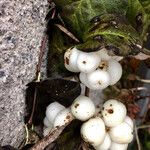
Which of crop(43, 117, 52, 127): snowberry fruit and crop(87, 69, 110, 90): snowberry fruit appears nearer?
crop(87, 69, 110, 90): snowberry fruit

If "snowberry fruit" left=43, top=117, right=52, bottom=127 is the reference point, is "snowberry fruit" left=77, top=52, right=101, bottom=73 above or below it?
above

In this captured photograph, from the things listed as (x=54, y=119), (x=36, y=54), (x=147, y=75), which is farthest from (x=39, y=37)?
(x=147, y=75)

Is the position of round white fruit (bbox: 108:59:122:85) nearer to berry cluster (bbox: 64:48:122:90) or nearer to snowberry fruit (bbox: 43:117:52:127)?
berry cluster (bbox: 64:48:122:90)

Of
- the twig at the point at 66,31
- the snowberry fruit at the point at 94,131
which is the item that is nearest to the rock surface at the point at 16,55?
the twig at the point at 66,31

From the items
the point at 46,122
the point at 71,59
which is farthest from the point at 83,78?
the point at 46,122

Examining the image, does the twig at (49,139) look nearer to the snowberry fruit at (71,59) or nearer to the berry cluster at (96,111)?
the berry cluster at (96,111)

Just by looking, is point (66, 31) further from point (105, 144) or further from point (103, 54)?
point (105, 144)

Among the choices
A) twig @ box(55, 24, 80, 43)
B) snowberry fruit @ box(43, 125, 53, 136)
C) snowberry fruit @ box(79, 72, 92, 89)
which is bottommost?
snowberry fruit @ box(43, 125, 53, 136)

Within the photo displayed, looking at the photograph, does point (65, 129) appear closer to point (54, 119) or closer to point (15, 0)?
point (54, 119)

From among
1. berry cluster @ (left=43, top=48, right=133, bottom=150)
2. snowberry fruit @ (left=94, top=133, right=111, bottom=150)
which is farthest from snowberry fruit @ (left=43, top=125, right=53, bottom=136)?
snowberry fruit @ (left=94, top=133, right=111, bottom=150)
